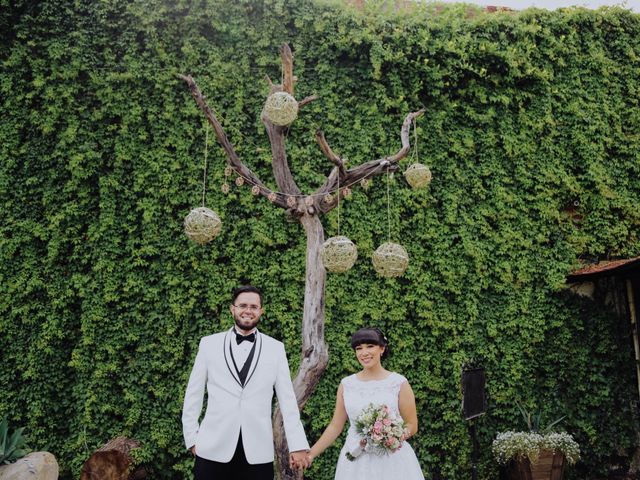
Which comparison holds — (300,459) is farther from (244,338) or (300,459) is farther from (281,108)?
(281,108)

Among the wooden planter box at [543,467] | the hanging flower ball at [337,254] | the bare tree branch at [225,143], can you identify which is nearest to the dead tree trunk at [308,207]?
the bare tree branch at [225,143]

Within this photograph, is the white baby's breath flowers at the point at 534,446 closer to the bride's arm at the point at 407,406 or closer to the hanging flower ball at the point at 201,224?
the bride's arm at the point at 407,406

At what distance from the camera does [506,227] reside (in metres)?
6.08

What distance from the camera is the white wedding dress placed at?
10.3ft

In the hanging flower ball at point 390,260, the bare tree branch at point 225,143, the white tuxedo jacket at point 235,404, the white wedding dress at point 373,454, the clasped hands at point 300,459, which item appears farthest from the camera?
the hanging flower ball at point 390,260

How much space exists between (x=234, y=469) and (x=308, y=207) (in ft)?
6.03

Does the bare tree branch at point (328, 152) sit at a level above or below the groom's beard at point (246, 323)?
above

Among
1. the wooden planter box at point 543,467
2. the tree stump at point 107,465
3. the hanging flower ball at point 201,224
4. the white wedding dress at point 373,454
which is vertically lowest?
the wooden planter box at point 543,467

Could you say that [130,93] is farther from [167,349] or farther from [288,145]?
[167,349]

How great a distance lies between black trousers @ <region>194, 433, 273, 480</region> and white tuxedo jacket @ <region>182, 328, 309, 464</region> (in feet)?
0.12

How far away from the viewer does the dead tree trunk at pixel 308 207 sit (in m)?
→ 3.75

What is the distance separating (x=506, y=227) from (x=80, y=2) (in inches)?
213

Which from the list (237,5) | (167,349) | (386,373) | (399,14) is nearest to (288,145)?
(237,5)

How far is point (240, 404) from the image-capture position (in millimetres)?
2941
